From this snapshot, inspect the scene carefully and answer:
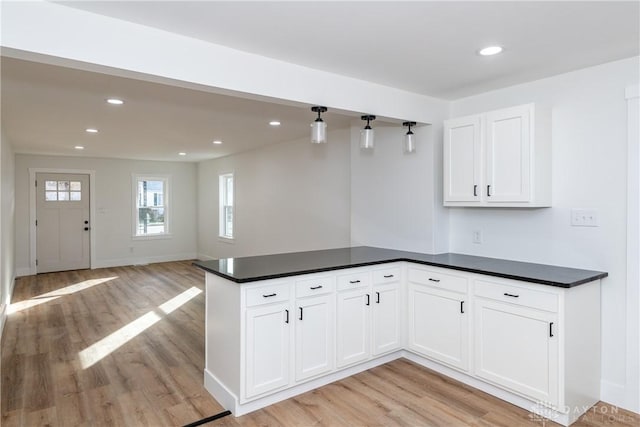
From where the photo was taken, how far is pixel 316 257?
3.39m

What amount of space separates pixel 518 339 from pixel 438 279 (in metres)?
0.73

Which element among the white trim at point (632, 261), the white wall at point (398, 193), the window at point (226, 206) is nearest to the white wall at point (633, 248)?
the white trim at point (632, 261)

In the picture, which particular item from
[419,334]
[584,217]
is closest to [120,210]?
[419,334]

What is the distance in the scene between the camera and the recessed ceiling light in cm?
245

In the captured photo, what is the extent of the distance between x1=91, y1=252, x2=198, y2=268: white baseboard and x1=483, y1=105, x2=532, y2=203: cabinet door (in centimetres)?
793

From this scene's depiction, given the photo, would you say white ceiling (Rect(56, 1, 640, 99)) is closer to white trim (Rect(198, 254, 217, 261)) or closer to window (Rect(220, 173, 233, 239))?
window (Rect(220, 173, 233, 239))

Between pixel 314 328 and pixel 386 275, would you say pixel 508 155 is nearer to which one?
pixel 386 275

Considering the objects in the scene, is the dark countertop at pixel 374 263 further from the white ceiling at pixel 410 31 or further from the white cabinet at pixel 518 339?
the white ceiling at pixel 410 31

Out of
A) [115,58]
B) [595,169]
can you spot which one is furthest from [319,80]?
[595,169]

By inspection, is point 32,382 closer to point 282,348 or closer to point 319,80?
point 282,348

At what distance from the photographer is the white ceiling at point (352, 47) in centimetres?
195

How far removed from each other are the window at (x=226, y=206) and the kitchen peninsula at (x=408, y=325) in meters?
4.98

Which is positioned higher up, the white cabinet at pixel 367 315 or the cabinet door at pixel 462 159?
the cabinet door at pixel 462 159

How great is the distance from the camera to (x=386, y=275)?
3.34 m
